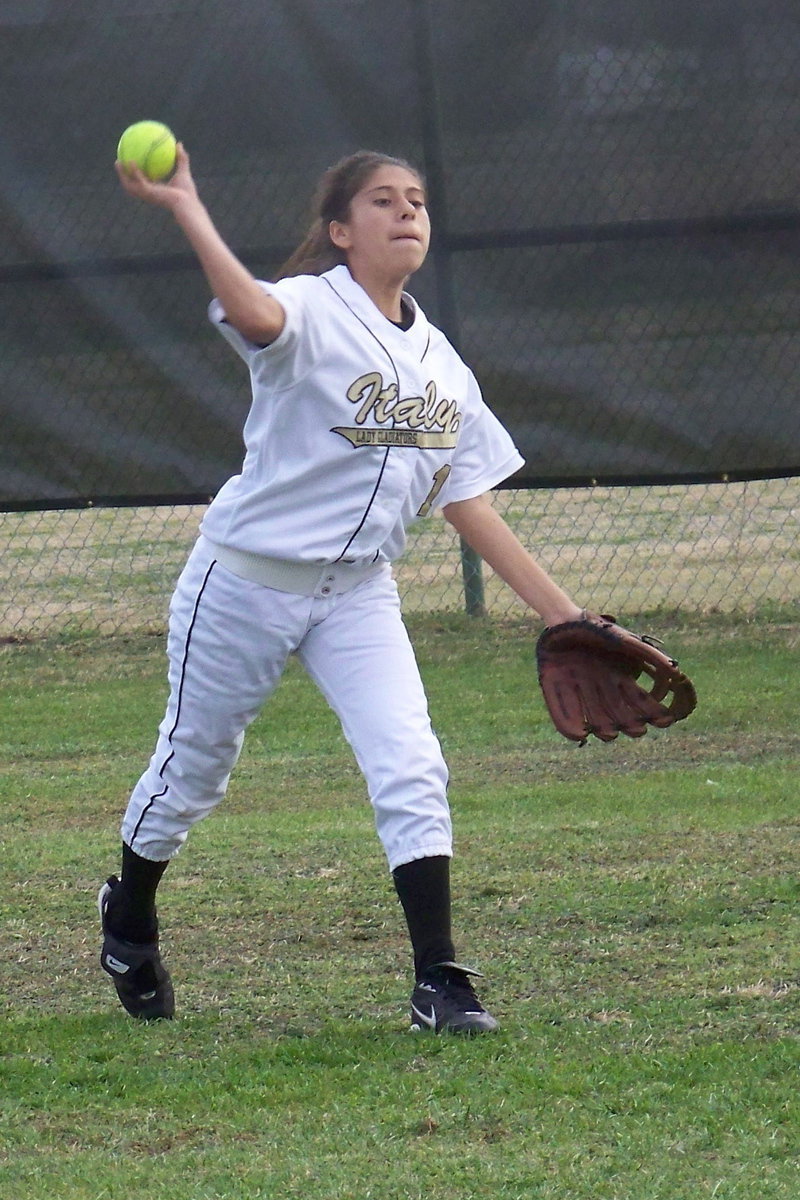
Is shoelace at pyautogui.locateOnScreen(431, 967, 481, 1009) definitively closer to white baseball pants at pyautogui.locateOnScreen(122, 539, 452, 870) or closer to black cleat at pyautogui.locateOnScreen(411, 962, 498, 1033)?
black cleat at pyautogui.locateOnScreen(411, 962, 498, 1033)

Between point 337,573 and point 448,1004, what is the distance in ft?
2.85

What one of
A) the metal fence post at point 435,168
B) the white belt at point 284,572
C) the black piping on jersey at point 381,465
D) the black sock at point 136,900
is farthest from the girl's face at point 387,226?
the metal fence post at point 435,168

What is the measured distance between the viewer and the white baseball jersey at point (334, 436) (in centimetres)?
315

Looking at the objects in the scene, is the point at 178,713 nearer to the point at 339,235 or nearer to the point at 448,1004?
the point at 448,1004

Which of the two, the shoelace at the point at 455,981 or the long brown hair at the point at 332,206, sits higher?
the long brown hair at the point at 332,206

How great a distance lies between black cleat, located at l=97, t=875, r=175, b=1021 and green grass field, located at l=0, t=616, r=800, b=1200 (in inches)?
1.9

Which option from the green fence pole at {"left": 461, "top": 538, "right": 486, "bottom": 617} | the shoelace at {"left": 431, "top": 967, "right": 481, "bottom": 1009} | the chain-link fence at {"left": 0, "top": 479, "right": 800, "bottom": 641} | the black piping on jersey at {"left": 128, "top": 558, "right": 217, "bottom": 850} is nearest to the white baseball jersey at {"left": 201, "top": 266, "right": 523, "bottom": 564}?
the black piping on jersey at {"left": 128, "top": 558, "right": 217, "bottom": 850}

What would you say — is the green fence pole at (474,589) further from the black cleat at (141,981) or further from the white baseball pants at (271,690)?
the black cleat at (141,981)

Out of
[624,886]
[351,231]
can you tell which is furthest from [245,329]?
[624,886]

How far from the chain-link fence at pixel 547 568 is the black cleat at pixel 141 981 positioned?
4.39 m

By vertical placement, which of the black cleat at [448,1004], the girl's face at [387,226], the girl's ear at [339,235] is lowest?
the black cleat at [448,1004]

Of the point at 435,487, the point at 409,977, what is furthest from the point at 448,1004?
the point at 435,487

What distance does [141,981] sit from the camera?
3.38m

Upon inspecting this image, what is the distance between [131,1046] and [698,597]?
5.41 m
